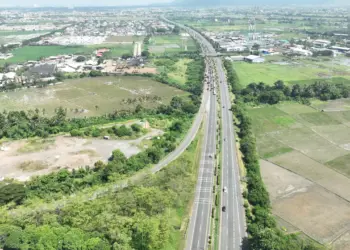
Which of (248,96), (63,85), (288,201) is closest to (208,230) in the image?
(288,201)

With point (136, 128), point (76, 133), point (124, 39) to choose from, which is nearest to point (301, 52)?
point (124, 39)

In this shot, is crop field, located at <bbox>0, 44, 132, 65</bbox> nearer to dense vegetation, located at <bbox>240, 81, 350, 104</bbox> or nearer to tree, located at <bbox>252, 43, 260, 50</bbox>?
tree, located at <bbox>252, 43, 260, 50</bbox>

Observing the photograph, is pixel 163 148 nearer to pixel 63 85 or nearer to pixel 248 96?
pixel 248 96

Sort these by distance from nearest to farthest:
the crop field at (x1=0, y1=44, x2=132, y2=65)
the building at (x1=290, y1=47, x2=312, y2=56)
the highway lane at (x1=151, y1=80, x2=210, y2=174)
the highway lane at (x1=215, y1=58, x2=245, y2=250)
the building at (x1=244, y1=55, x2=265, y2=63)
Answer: the highway lane at (x1=215, y1=58, x2=245, y2=250) < the highway lane at (x1=151, y1=80, x2=210, y2=174) < the building at (x1=244, y1=55, x2=265, y2=63) < the crop field at (x1=0, y1=44, x2=132, y2=65) < the building at (x1=290, y1=47, x2=312, y2=56)

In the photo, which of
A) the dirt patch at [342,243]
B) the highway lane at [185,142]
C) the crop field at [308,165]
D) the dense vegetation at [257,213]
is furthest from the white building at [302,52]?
the dirt patch at [342,243]

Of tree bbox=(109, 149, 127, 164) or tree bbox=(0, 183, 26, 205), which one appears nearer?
tree bbox=(0, 183, 26, 205)

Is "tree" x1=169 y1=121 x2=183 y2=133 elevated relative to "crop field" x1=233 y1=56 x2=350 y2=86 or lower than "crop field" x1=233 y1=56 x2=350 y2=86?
lower

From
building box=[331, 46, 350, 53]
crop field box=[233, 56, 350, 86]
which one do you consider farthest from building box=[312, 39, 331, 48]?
crop field box=[233, 56, 350, 86]
